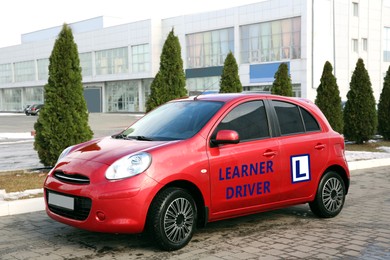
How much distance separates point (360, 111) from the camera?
1892 centimetres

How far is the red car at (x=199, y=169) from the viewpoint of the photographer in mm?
5008

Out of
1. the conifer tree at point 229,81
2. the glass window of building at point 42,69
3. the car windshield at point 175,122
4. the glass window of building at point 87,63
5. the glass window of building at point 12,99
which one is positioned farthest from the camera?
the glass window of building at point 12,99

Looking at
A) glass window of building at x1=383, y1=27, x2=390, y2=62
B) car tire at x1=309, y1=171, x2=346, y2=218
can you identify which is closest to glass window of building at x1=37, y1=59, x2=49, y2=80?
glass window of building at x1=383, y1=27, x2=390, y2=62

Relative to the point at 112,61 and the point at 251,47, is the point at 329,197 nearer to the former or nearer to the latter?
the point at 251,47

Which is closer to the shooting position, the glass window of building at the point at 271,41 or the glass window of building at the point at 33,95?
the glass window of building at the point at 271,41

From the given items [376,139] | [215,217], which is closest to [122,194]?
[215,217]

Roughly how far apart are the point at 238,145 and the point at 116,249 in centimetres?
181

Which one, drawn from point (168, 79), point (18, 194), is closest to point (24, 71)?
point (168, 79)

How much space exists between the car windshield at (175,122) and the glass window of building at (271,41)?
44.2 metres

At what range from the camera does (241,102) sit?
6.11 m

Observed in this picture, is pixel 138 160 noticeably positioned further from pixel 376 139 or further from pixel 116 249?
pixel 376 139

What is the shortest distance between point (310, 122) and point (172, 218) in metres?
2.63

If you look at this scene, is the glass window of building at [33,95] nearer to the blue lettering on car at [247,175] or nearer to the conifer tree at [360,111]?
the conifer tree at [360,111]

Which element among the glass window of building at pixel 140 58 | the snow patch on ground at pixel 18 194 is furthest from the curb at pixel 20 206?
the glass window of building at pixel 140 58
